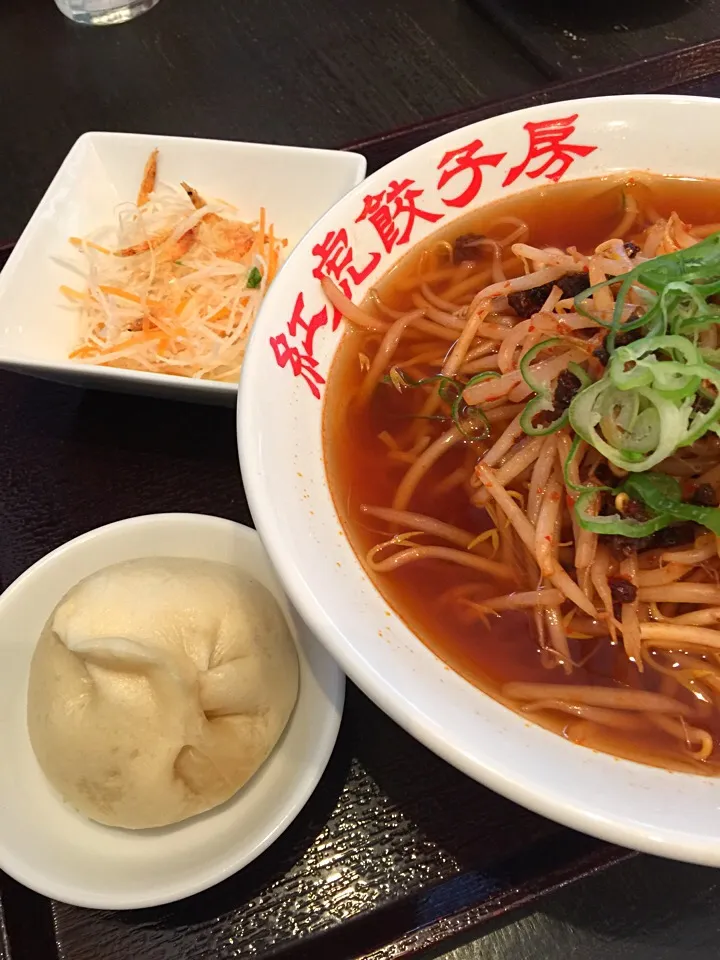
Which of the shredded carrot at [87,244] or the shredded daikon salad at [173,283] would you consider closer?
the shredded daikon salad at [173,283]

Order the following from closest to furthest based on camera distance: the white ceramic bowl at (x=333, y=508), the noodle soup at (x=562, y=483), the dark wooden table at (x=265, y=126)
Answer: the white ceramic bowl at (x=333, y=508)
the noodle soup at (x=562, y=483)
the dark wooden table at (x=265, y=126)

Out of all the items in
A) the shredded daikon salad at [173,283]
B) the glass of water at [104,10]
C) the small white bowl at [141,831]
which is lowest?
the small white bowl at [141,831]

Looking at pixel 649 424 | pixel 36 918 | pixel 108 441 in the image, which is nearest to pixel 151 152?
pixel 108 441

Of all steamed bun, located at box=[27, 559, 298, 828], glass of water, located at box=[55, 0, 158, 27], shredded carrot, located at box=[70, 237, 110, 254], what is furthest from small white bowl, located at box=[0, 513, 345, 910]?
glass of water, located at box=[55, 0, 158, 27]

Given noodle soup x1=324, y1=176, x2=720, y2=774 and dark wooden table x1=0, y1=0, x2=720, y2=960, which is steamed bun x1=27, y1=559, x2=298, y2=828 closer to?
dark wooden table x1=0, y1=0, x2=720, y2=960

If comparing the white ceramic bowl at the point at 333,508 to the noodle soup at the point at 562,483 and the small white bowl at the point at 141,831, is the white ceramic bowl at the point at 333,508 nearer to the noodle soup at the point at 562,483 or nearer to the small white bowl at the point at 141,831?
the noodle soup at the point at 562,483

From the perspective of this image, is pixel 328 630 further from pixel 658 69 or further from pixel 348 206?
pixel 658 69

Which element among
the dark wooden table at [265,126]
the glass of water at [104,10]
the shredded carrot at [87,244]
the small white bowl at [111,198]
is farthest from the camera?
the glass of water at [104,10]

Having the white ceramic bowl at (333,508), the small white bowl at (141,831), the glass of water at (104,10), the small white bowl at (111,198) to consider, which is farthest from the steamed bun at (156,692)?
the glass of water at (104,10)
